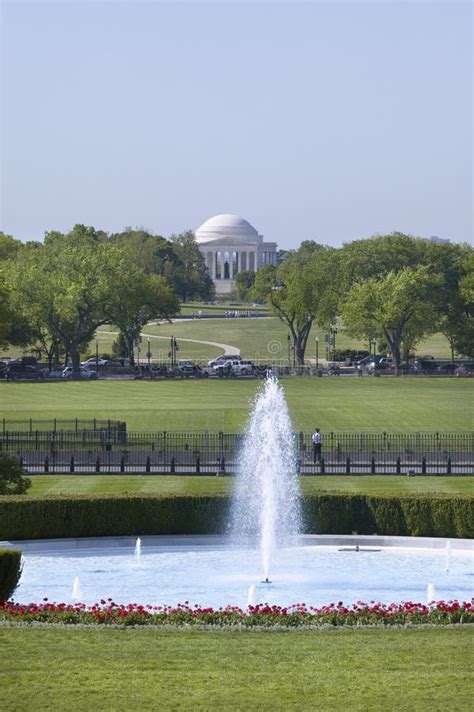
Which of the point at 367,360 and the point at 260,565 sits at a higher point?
the point at 367,360

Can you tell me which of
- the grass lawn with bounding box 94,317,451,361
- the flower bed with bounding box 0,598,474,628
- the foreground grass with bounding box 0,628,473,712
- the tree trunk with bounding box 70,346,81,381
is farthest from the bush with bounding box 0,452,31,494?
the grass lawn with bounding box 94,317,451,361

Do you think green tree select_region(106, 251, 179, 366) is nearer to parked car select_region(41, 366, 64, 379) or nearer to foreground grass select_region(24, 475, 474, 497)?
parked car select_region(41, 366, 64, 379)

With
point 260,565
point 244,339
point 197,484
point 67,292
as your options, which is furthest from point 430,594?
point 244,339

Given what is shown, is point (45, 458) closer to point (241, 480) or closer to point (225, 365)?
point (241, 480)

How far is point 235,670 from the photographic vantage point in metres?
20.1

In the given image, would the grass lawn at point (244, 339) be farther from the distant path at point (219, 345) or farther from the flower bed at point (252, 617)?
the flower bed at point (252, 617)

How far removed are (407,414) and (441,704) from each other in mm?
55533

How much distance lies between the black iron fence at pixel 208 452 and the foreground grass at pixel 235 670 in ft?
85.5

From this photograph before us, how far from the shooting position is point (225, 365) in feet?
368

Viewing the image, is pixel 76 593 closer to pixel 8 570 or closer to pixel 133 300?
pixel 8 570

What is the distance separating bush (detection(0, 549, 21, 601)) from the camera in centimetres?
2527

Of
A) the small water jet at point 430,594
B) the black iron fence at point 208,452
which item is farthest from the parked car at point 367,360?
the small water jet at point 430,594

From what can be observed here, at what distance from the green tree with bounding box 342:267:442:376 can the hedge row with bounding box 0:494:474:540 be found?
2951 inches

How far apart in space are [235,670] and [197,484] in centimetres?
2520
